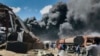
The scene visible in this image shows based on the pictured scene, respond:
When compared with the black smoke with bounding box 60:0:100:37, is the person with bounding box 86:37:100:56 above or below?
below

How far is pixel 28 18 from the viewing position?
8069cm

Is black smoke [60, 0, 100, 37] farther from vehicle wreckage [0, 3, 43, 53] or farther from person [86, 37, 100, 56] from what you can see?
person [86, 37, 100, 56]

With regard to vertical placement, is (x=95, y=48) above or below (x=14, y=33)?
below

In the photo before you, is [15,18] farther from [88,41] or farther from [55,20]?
[55,20]

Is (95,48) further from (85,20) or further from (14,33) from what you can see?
(85,20)

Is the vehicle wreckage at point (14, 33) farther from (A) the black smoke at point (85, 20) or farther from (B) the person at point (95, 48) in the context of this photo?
A: (A) the black smoke at point (85, 20)

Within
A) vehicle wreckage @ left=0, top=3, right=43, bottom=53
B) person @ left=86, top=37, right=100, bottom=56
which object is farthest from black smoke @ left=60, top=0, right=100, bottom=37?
person @ left=86, top=37, right=100, bottom=56

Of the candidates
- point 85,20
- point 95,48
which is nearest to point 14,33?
point 95,48

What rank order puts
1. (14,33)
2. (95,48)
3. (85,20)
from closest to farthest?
(95,48), (14,33), (85,20)

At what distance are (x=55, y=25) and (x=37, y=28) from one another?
16.6 feet

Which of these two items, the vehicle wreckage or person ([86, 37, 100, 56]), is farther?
the vehicle wreckage

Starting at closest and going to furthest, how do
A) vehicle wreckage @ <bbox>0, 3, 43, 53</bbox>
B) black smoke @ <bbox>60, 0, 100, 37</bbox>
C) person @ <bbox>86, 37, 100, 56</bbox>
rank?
1. person @ <bbox>86, 37, 100, 56</bbox>
2. vehicle wreckage @ <bbox>0, 3, 43, 53</bbox>
3. black smoke @ <bbox>60, 0, 100, 37</bbox>

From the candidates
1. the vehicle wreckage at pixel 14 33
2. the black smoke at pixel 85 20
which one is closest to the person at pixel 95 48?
the vehicle wreckage at pixel 14 33

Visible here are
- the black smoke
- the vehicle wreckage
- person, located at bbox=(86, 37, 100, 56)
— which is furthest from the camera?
the black smoke
